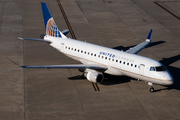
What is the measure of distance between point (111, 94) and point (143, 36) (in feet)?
69.2

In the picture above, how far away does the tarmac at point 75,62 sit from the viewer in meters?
31.0

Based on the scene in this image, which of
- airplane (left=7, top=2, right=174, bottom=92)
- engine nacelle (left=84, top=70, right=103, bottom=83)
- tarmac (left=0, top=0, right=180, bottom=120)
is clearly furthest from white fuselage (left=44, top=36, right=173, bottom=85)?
tarmac (left=0, top=0, right=180, bottom=120)

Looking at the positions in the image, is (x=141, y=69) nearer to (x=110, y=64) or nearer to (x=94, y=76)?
(x=110, y=64)

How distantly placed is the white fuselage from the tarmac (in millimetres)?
2147

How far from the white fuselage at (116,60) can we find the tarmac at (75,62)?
2.15 m

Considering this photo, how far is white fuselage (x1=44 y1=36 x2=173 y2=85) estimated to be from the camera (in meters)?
33.3

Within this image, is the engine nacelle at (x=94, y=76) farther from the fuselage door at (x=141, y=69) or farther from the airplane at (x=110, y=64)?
the fuselage door at (x=141, y=69)

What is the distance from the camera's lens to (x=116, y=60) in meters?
35.5

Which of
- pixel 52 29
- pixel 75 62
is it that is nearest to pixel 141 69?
pixel 75 62

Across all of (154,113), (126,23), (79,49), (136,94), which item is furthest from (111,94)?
(126,23)

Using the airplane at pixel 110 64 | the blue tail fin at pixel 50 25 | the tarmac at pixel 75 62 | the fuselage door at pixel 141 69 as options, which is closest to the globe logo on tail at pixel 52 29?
the blue tail fin at pixel 50 25

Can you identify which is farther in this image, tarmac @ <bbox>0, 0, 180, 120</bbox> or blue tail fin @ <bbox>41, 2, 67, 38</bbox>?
blue tail fin @ <bbox>41, 2, 67, 38</bbox>

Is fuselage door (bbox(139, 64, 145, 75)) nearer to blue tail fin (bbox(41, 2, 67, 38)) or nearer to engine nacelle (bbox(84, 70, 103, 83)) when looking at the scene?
engine nacelle (bbox(84, 70, 103, 83))

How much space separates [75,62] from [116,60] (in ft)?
28.2
